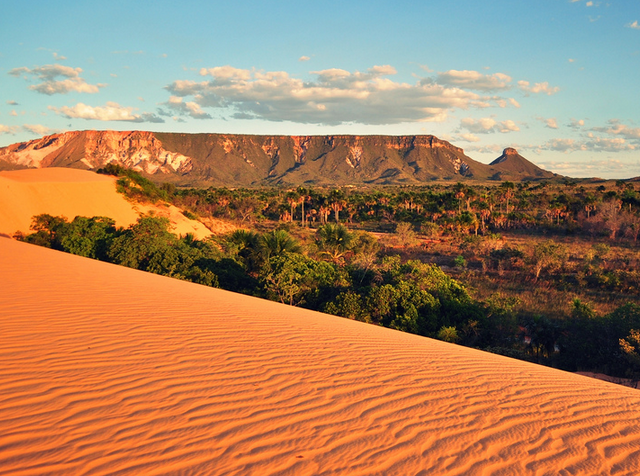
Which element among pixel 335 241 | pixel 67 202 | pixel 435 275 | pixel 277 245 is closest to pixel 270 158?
pixel 67 202

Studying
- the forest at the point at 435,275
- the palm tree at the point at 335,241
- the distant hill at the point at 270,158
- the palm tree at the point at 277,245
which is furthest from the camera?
the distant hill at the point at 270,158

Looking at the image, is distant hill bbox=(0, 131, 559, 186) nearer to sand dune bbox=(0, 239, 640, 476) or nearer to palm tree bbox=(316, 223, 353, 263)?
palm tree bbox=(316, 223, 353, 263)

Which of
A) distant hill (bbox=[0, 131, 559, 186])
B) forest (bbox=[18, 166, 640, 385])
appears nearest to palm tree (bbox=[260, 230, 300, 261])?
forest (bbox=[18, 166, 640, 385])

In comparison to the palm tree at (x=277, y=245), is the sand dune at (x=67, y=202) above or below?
above

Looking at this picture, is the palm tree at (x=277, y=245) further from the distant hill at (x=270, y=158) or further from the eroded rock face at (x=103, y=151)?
the eroded rock face at (x=103, y=151)

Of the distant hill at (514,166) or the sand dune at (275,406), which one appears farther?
the distant hill at (514,166)

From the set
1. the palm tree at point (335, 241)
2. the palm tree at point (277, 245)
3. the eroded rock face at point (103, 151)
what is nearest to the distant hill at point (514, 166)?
the eroded rock face at point (103, 151)

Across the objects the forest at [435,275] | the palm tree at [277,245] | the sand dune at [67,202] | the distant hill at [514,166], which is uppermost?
the distant hill at [514,166]
